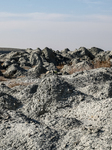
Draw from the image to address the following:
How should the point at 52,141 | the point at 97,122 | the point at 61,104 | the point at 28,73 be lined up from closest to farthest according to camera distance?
the point at 52,141 < the point at 97,122 < the point at 61,104 < the point at 28,73

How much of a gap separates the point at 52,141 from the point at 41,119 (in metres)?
1.24

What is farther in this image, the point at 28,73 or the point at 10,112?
the point at 28,73

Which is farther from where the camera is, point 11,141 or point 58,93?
point 58,93

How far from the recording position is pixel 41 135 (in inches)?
174

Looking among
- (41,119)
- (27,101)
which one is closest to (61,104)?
(41,119)

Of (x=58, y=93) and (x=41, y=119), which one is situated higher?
(x=58, y=93)

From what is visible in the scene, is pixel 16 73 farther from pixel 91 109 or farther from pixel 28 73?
pixel 91 109

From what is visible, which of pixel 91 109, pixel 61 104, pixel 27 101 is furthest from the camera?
pixel 27 101

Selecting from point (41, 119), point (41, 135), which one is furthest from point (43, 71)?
point (41, 135)

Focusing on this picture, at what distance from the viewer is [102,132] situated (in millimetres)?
4387

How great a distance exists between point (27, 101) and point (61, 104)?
3.74 feet

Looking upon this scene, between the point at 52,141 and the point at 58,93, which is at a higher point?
the point at 58,93

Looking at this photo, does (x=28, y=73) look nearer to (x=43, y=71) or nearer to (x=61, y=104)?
(x=43, y=71)

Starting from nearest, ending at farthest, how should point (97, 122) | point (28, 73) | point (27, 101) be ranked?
point (97, 122) → point (27, 101) → point (28, 73)
